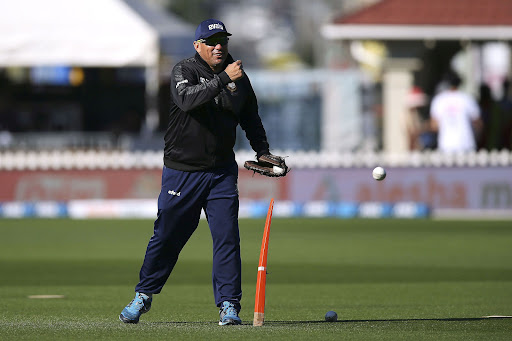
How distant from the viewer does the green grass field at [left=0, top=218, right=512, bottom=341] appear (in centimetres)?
853

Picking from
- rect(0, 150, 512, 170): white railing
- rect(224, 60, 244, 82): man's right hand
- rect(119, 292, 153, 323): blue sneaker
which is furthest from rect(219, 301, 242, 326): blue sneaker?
rect(0, 150, 512, 170): white railing

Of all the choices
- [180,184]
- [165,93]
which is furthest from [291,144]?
[180,184]

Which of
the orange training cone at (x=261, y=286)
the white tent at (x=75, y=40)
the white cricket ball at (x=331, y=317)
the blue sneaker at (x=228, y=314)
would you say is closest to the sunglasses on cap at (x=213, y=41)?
the orange training cone at (x=261, y=286)

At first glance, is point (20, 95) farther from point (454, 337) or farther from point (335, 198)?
point (454, 337)

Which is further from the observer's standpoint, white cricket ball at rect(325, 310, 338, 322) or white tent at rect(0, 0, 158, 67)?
white tent at rect(0, 0, 158, 67)

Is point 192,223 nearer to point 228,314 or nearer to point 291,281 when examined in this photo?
point 228,314

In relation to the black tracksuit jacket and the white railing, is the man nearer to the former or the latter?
the black tracksuit jacket

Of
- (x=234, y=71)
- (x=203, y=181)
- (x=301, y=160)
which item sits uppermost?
(x=234, y=71)

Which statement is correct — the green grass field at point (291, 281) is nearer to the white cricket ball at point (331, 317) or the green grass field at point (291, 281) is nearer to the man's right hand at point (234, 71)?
the white cricket ball at point (331, 317)

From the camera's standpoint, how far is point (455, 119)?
21984 mm

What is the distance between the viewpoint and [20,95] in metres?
29.5

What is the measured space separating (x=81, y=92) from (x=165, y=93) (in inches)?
79.4

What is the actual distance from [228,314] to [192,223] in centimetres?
71

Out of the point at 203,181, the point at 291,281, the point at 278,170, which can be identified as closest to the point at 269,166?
the point at 278,170
